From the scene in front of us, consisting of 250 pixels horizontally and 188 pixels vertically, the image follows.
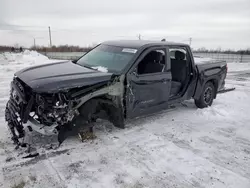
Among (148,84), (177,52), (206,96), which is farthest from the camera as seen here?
(206,96)

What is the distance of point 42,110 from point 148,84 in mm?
2150

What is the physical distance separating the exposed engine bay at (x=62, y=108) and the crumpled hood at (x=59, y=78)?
11cm

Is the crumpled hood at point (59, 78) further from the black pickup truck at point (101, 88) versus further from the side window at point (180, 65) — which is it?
the side window at point (180, 65)

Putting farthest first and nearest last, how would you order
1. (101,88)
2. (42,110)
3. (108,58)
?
(108,58)
(101,88)
(42,110)

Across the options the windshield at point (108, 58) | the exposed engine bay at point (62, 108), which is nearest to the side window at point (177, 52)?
the windshield at point (108, 58)

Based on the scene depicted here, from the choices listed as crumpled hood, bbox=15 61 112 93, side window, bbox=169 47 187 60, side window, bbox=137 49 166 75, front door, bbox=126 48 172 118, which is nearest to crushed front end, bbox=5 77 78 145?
crumpled hood, bbox=15 61 112 93

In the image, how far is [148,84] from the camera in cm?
494

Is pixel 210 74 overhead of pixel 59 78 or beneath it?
beneath

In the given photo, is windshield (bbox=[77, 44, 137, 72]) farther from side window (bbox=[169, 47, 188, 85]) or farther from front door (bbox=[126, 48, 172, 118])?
side window (bbox=[169, 47, 188, 85])

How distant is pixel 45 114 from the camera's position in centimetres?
383

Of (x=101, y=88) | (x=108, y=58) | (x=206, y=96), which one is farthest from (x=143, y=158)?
(x=206, y=96)

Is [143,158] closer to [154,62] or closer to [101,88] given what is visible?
[101,88]

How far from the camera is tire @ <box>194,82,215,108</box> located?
6.66 m

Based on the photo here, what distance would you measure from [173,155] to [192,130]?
1.37 metres
